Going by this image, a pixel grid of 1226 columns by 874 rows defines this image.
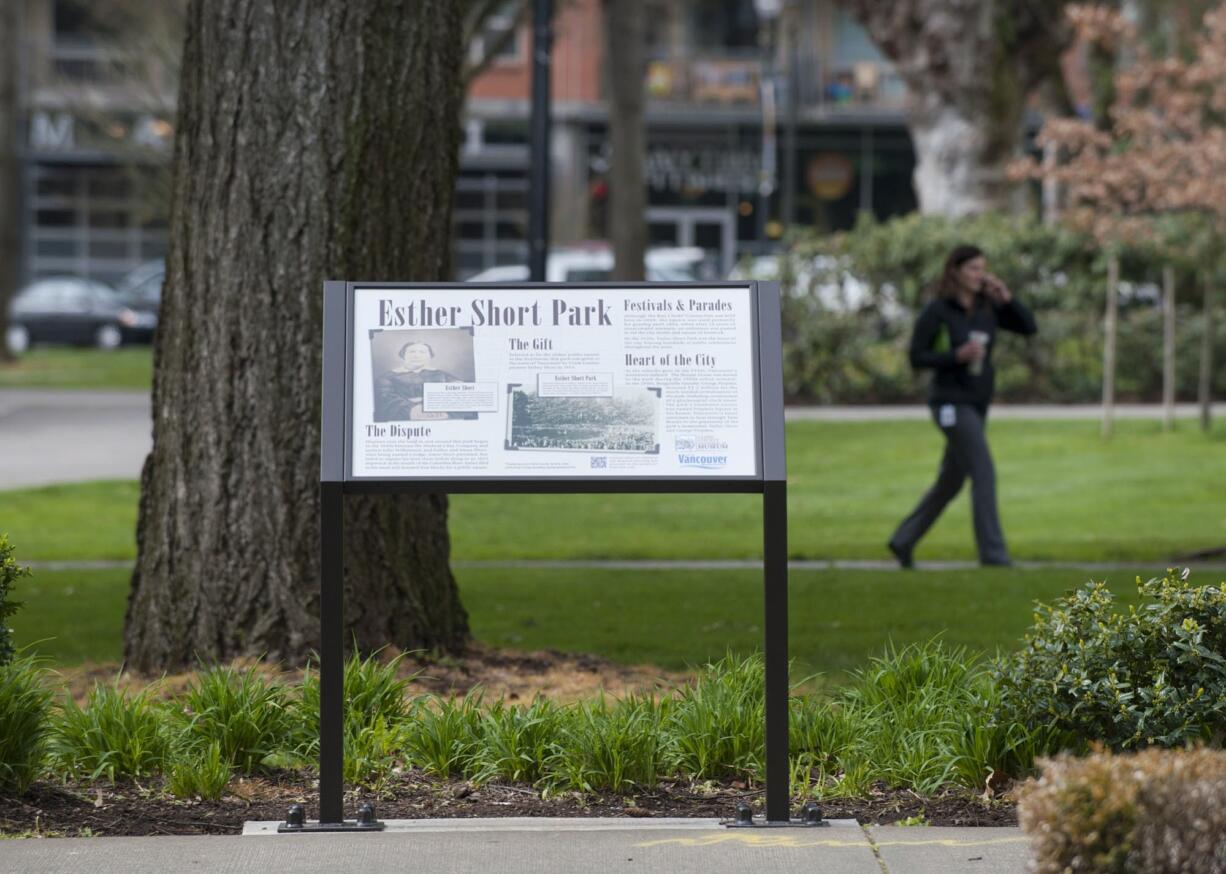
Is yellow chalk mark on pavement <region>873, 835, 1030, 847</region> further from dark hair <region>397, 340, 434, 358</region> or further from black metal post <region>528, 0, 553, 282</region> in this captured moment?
black metal post <region>528, 0, 553, 282</region>

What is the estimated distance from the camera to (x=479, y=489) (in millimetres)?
5066

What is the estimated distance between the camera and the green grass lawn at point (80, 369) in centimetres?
2908

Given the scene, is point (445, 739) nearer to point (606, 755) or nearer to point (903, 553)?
point (606, 755)

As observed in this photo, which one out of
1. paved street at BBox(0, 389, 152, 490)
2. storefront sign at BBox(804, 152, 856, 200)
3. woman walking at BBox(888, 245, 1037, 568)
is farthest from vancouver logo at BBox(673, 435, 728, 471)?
storefront sign at BBox(804, 152, 856, 200)

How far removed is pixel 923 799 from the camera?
5406mm

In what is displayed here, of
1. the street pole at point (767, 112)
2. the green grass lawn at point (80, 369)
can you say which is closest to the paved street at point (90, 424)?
the green grass lawn at point (80, 369)

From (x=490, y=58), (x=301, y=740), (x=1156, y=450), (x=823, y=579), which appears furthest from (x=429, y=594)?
(x=490, y=58)

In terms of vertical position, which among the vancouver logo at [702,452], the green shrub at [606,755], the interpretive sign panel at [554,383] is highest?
the interpretive sign panel at [554,383]

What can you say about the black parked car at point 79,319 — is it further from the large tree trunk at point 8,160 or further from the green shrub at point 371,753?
the green shrub at point 371,753

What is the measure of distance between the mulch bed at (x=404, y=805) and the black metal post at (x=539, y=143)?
8721mm

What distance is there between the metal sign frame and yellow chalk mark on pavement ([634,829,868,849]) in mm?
169

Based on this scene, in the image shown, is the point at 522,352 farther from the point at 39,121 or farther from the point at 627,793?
the point at 39,121

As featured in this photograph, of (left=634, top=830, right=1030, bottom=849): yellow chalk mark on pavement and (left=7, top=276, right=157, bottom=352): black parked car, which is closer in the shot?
(left=634, top=830, right=1030, bottom=849): yellow chalk mark on pavement

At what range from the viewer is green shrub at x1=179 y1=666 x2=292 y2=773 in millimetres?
5688
